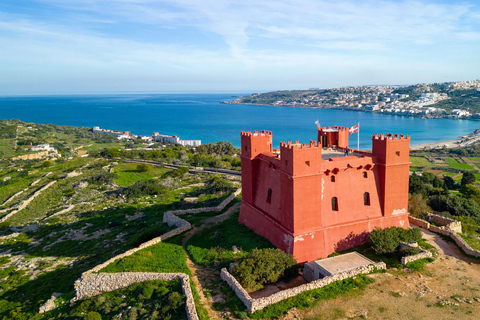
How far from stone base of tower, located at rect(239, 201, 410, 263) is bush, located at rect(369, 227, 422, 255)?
870mm

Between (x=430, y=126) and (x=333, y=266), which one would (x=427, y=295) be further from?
(x=430, y=126)

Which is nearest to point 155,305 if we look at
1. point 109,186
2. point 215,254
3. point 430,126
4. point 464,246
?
point 215,254

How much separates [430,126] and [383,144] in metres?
130

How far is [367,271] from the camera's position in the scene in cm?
1560

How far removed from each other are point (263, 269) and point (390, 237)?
7.41m

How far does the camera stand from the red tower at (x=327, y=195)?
56.0 feet

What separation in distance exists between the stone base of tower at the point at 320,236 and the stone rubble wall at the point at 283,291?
8.22 feet

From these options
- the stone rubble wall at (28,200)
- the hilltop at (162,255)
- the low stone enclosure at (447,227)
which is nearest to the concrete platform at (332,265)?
the hilltop at (162,255)

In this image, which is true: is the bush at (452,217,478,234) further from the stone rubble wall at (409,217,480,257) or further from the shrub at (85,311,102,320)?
the shrub at (85,311,102,320)

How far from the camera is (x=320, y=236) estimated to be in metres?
17.8

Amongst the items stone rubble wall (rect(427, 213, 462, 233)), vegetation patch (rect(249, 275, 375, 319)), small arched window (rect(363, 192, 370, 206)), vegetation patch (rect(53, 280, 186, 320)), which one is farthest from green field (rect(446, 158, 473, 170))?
vegetation patch (rect(53, 280, 186, 320))

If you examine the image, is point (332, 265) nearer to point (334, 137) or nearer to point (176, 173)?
point (334, 137)

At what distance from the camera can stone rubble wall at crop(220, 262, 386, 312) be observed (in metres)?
13.4

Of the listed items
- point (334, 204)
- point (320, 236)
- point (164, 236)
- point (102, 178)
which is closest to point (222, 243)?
point (164, 236)
